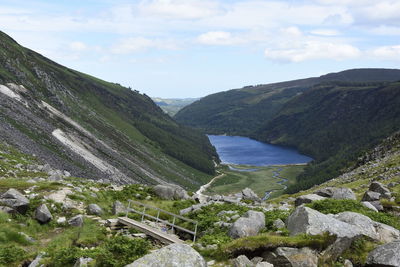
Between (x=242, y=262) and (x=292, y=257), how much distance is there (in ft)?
8.52

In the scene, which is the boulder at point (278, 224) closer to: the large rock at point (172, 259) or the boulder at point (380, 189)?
the large rock at point (172, 259)

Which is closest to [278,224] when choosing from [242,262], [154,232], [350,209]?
[242,262]

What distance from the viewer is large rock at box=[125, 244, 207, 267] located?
48.5ft

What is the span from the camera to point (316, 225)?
1923 cm

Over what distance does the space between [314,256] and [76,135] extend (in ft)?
421

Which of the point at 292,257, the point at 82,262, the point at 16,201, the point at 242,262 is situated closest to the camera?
the point at 82,262

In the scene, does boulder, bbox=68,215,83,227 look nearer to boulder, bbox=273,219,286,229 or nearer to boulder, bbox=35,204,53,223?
boulder, bbox=35,204,53,223

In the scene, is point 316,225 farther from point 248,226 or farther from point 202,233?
point 202,233

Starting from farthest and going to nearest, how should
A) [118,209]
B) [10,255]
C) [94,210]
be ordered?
[118,209]
[94,210]
[10,255]

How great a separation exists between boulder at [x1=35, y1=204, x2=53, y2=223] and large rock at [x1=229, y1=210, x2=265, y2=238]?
1502cm

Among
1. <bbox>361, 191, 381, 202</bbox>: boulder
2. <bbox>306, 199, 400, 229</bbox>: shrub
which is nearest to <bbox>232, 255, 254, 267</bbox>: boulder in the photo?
<bbox>306, 199, 400, 229</bbox>: shrub

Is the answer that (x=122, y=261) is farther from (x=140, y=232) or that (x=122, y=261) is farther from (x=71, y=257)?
(x=140, y=232)

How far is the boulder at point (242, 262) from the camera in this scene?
54.7ft

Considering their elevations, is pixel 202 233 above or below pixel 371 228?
below
